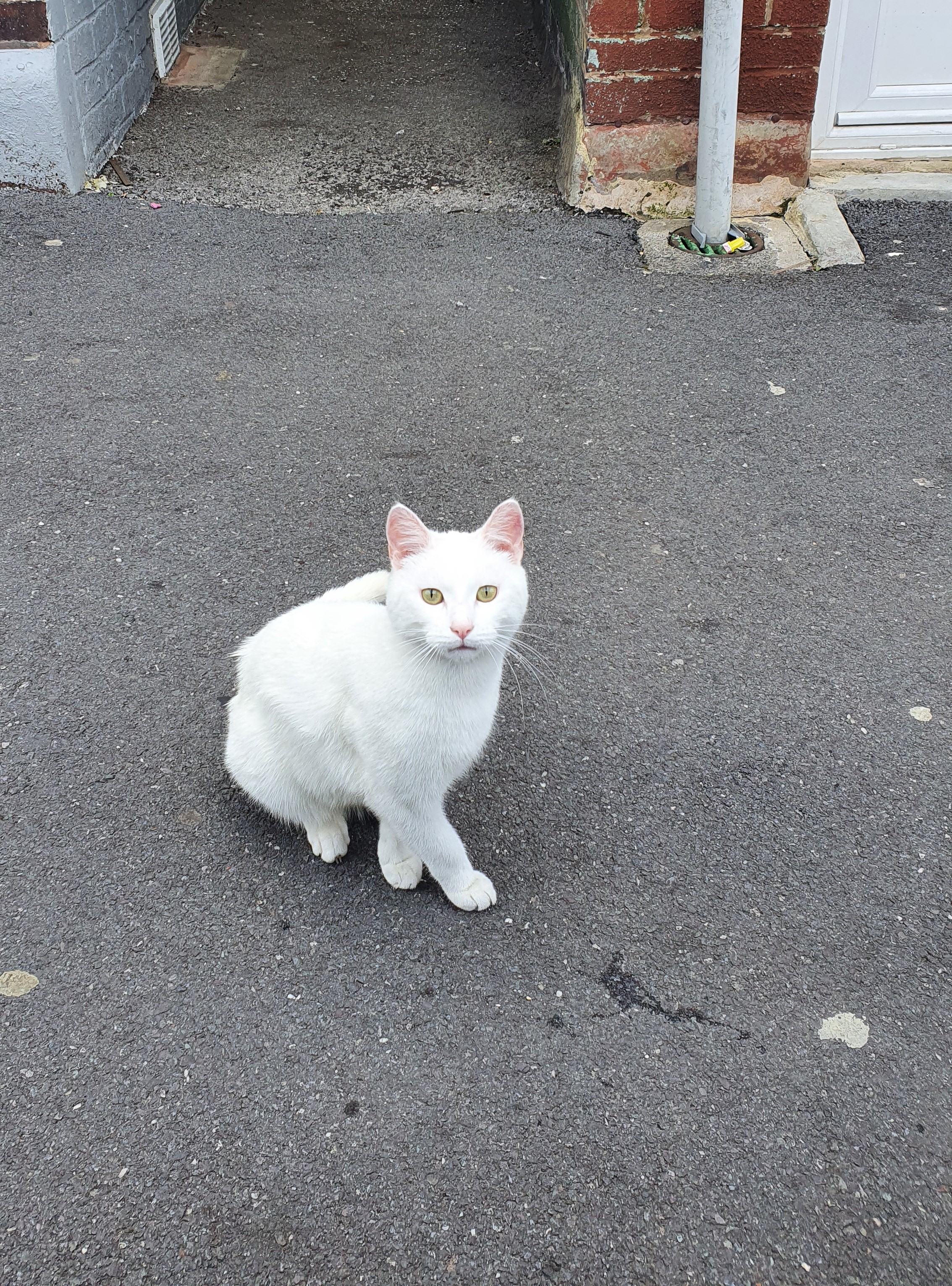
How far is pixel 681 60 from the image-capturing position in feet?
16.1

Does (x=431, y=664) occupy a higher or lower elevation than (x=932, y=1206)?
higher

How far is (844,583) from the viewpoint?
3299mm

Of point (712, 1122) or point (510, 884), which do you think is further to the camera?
point (510, 884)

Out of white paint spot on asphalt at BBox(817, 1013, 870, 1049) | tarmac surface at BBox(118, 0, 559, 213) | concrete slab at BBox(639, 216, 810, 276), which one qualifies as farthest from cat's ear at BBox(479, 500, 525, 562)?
tarmac surface at BBox(118, 0, 559, 213)

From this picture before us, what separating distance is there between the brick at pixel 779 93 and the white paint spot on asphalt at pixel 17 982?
4748 millimetres

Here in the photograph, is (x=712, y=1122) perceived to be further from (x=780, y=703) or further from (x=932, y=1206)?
(x=780, y=703)

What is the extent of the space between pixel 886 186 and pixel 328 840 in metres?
4.73

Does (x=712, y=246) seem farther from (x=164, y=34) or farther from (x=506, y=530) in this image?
(x=164, y=34)

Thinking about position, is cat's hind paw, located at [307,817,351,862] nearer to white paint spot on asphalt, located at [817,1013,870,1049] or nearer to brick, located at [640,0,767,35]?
white paint spot on asphalt, located at [817,1013,870,1049]

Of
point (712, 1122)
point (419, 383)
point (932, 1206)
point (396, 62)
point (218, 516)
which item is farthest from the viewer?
point (396, 62)

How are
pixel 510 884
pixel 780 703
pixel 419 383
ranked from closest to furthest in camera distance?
pixel 510 884
pixel 780 703
pixel 419 383

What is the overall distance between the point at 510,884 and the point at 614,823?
0.32 metres

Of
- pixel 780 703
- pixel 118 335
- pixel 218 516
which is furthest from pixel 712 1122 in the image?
pixel 118 335

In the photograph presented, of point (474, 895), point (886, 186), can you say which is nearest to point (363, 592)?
point (474, 895)
